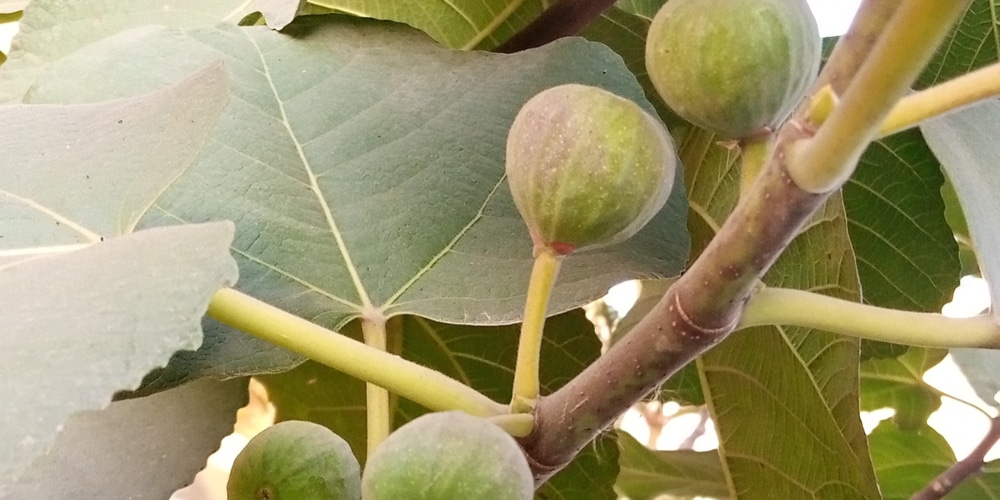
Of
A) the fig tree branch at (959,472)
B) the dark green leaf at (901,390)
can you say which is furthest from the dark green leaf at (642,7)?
the dark green leaf at (901,390)

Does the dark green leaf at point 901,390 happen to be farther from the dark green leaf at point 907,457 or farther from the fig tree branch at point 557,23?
the fig tree branch at point 557,23

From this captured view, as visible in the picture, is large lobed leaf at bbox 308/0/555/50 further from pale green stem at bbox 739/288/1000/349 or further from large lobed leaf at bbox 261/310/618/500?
pale green stem at bbox 739/288/1000/349

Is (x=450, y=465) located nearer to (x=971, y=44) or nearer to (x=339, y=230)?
(x=339, y=230)

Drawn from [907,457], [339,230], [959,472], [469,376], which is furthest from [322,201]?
[907,457]

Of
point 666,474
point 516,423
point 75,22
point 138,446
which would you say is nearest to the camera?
point 516,423

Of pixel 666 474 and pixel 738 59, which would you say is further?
pixel 666 474

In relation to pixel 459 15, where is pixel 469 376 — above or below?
below

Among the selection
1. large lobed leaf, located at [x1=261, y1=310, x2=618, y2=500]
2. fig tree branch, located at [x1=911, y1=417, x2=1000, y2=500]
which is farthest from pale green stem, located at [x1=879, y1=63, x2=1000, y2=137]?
fig tree branch, located at [x1=911, y1=417, x2=1000, y2=500]
